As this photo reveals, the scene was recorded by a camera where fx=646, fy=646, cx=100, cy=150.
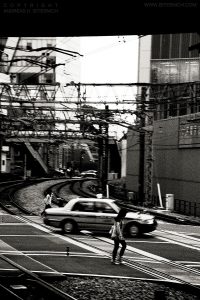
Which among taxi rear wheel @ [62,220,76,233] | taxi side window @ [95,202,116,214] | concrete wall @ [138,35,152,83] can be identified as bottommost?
taxi rear wheel @ [62,220,76,233]

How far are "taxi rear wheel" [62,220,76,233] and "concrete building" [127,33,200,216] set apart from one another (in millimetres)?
10436

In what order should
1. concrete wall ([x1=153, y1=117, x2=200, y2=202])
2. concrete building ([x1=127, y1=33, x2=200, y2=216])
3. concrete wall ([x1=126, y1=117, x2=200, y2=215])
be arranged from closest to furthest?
concrete building ([x1=127, y1=33, x2=200, y2=216]), concrete wall ([x1=126, y1=117, x2=200, y2=215]), concrete wall ([x1=153, y1=117, x2=200, y2=202])

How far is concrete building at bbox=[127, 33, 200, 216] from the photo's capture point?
4366cm

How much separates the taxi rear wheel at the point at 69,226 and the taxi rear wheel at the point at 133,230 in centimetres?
243

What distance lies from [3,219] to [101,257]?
14790 mm

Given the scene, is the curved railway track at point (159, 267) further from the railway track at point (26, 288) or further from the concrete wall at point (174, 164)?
the concrete wall at point (174, 164)

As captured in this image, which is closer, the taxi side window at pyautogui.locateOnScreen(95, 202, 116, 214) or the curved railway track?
the curved railway track

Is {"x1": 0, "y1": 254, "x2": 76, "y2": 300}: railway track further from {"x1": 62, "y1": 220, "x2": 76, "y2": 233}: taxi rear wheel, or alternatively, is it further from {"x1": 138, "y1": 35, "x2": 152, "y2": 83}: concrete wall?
{"x1": 138, "y1": 35, "x2": 152, "y2": 83}: concrete wall

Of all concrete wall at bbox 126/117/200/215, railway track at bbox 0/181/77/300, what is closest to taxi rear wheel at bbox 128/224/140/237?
railway track at bbox 0/181/77/300

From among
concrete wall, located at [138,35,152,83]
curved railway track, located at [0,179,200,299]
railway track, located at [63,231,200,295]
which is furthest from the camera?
concrete wall, located at [138,35,152,83]

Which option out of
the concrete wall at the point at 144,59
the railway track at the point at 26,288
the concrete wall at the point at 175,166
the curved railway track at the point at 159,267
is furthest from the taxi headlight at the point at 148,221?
the concrete wall at the point at 144,59

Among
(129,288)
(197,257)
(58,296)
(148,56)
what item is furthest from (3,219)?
(148,56)

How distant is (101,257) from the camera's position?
70.5 feet

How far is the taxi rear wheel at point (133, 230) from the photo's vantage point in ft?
91.9
